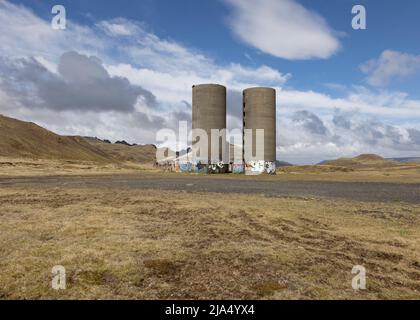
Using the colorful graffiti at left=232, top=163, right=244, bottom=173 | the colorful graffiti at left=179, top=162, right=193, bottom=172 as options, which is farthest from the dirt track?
the colorful graffiti at left=179, top=162, right=193, bottom=172

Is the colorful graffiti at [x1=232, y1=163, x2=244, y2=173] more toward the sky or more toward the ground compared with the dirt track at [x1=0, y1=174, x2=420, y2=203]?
more toward the sky

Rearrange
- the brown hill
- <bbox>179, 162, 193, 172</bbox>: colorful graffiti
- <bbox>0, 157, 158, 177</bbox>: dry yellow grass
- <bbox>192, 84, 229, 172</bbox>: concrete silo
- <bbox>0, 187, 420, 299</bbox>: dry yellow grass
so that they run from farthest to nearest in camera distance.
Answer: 1. the brown hill
2. <bbox>179, 162, 193, 172</bbox>: colorful graffiti
3. <bbox>192, 84, 229, 172</bbox>: concrete silo
4. <bbox>0, 157, 158, 177</bbox>: dry yellow grass
5. <bbox>0, 187, 420, 299</bbox>: dry yellow grass

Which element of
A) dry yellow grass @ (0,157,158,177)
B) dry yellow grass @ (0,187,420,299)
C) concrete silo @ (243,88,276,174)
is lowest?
dry yellow grass @ (0,187,420,299)

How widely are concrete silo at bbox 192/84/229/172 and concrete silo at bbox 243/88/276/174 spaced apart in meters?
5.28

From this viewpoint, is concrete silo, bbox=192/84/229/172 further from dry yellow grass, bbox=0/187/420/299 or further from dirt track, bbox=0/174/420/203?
dry yellow grass, bbox=0/187/420/299

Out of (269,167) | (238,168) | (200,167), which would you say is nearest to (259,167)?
(269,167)

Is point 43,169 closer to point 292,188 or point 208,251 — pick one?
point 292,188

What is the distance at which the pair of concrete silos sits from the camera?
7462 centimetres

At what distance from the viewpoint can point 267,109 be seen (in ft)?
247

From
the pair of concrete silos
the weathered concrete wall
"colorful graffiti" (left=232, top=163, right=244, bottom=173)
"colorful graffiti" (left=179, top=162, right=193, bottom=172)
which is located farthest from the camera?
"colorful graffiti" (left=179, top=162, right=193, bottom=172)

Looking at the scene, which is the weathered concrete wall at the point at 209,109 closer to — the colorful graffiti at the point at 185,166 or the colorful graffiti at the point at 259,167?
the colorful graffiti at the point at 185,166

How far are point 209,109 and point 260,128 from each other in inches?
443

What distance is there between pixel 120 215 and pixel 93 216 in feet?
4.20

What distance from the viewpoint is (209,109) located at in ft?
244
